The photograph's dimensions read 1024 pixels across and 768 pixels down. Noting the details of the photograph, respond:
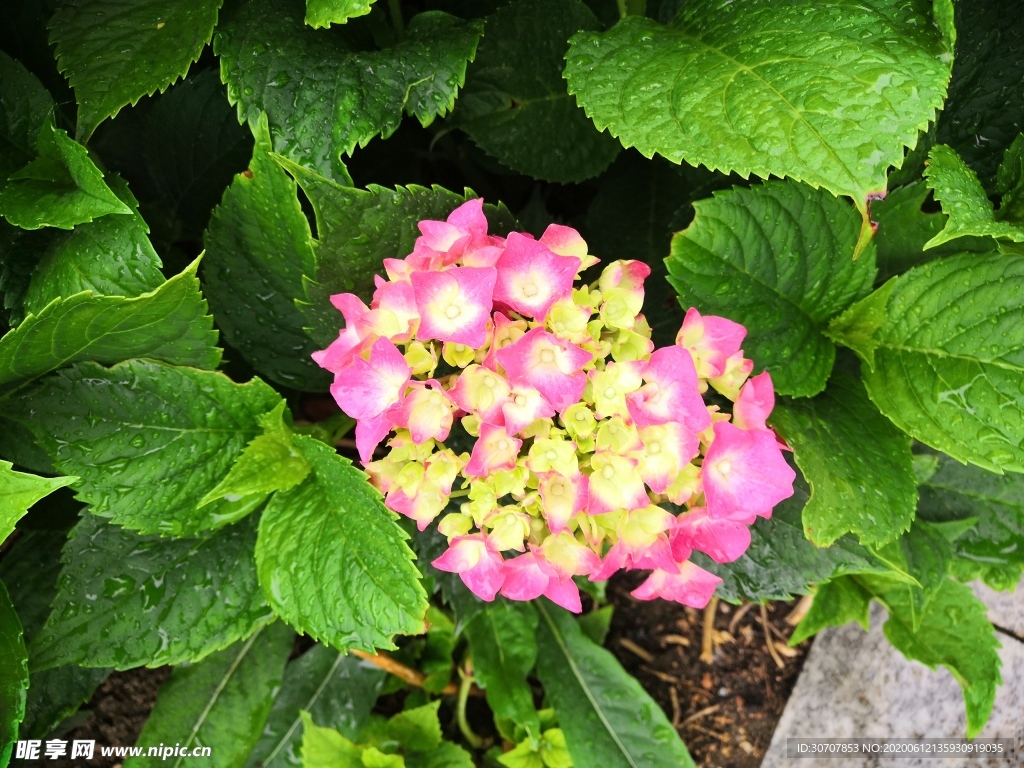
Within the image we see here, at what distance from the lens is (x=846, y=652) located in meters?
1.31

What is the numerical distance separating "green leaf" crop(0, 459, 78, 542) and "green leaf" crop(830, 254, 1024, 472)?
2.56ft

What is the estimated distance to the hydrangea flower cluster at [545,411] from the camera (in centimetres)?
59

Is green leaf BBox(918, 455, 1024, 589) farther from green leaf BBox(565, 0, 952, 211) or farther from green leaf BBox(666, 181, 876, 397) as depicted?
green leaf BBox(565, 0, 952, 211)

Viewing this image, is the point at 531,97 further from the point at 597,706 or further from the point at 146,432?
the point at 597,706

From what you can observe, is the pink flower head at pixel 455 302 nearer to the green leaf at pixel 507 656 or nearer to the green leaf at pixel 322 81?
the green leaf at pixel 322 81

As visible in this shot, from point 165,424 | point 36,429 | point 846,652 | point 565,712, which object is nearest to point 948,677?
point 846,652

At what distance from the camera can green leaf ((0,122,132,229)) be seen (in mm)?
709

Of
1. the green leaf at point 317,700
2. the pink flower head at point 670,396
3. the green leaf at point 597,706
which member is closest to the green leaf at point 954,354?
the pink flower head at point 670,396

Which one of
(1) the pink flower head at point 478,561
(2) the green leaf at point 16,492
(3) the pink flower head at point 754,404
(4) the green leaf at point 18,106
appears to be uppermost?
(4) the green leaf at point 18,106

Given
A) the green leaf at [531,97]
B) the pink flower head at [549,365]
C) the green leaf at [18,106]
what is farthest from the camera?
the green leaf at [531,97]

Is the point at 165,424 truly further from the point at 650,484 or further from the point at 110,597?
the point at 650,484

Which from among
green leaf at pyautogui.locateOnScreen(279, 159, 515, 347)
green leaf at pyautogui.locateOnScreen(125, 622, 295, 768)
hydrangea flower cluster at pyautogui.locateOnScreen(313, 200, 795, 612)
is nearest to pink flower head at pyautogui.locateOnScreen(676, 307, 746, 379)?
hydrangea flower cluster at pyautogui.locateOnScreen(313, 200, 795, 612)

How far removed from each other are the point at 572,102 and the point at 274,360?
0.51 m

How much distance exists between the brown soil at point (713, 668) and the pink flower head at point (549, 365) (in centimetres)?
83
